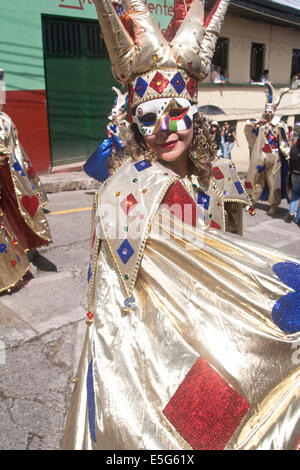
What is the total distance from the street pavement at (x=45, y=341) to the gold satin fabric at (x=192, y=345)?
1108mm

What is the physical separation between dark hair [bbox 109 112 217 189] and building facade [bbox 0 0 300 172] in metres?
7.28

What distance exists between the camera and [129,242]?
5.57ft

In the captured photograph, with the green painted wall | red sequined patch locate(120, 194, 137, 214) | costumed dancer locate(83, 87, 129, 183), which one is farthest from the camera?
the green painted wall

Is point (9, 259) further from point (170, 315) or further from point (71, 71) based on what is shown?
point (71, 71)

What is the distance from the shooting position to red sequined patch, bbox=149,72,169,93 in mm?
1916

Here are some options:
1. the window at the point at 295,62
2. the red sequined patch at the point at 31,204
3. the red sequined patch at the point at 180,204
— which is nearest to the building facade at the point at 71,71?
the window at the point at 295,62

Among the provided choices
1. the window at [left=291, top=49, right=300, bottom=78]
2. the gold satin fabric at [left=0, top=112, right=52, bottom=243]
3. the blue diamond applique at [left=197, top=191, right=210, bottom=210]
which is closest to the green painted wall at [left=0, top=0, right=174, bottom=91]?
the gold satin fabric at [left=0, top=112, right=52, bottom=243]

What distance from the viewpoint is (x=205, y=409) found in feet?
5.06

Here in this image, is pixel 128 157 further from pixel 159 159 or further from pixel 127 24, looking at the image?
pixel 127 24

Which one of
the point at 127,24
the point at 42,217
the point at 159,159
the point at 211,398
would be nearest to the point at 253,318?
the point at 211,398

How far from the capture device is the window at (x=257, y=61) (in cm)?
1670

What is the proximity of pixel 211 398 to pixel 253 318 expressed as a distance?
0.33m

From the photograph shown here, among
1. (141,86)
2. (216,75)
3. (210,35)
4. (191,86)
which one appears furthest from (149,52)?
(216,75)

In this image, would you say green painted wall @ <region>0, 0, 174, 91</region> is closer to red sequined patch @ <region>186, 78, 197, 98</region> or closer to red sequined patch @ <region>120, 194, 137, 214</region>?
red sequined patch @ <region>186, 78, 197, 98</region>
